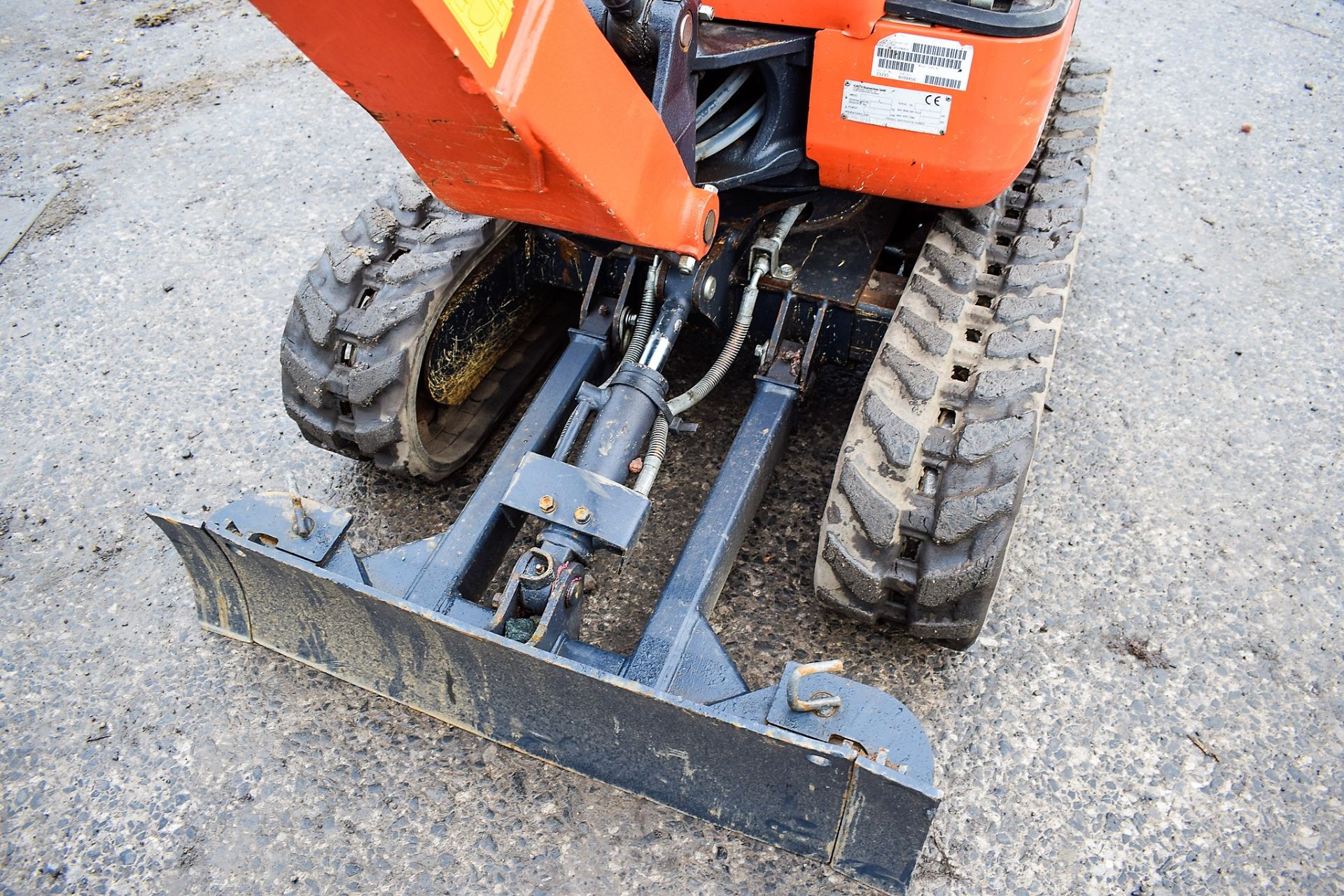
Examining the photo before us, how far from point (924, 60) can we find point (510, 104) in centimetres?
116

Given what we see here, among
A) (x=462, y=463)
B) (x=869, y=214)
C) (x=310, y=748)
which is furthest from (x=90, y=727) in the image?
(x=869, y=214)

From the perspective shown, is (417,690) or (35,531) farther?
(35,531)

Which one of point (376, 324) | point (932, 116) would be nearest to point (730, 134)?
point (932, 116)

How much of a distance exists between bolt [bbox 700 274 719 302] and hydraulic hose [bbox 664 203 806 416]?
0.09m

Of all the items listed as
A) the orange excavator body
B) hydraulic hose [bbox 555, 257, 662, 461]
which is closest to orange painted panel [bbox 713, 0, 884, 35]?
the orange excavator body

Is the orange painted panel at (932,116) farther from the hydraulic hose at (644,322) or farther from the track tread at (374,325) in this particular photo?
the track tread at (374,325)

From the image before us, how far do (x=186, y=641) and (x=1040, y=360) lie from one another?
2.44m

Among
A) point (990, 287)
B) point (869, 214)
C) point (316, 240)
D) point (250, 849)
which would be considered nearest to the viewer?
point (250, 849)

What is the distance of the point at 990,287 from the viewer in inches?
115

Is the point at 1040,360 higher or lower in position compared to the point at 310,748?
higher

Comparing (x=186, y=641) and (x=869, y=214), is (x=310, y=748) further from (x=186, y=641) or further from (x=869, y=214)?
(x=869, y=214)

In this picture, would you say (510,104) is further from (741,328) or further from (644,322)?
(741,328)

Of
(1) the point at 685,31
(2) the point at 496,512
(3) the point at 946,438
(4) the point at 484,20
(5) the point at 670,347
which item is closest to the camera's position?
(4) the point at 484,20

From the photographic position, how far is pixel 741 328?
9.78 ft
